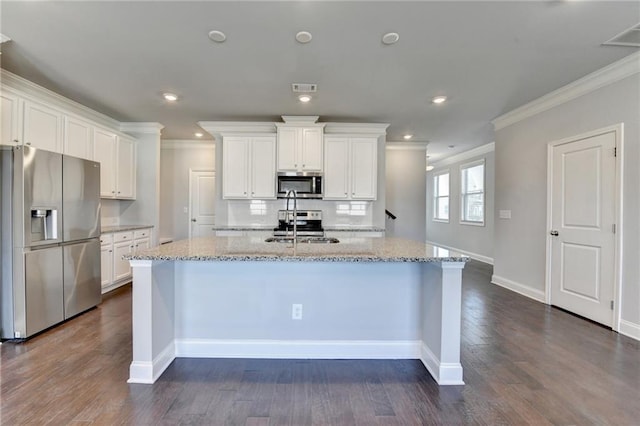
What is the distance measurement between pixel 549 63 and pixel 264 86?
287cm

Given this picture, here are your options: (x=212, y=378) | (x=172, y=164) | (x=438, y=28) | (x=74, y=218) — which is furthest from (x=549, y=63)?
(x=172, y=164)

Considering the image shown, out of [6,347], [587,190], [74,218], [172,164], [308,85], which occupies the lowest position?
[6,347]

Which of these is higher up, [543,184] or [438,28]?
[438,28]

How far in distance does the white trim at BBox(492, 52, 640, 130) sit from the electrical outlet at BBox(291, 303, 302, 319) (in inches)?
147

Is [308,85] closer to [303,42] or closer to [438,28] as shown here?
[303,42]

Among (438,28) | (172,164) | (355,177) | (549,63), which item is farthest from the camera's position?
(172,164)

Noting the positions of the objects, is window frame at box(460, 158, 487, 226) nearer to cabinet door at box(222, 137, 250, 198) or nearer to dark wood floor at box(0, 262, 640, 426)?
dark wood floor at box(0, 262, 640, 426)

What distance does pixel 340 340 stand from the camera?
245 centimetres

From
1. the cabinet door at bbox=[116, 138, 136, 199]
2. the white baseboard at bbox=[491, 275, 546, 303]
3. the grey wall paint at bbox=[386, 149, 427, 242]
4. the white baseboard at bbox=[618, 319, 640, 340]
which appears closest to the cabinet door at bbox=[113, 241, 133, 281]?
the cabinet door at bbox=[116, 138, 136, 199]

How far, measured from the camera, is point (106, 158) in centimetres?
445

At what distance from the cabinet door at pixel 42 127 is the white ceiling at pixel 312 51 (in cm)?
29

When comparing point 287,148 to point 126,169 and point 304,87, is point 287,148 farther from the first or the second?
point 126,169

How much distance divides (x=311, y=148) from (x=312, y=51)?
6.54 feet

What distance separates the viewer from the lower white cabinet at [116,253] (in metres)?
4.02
